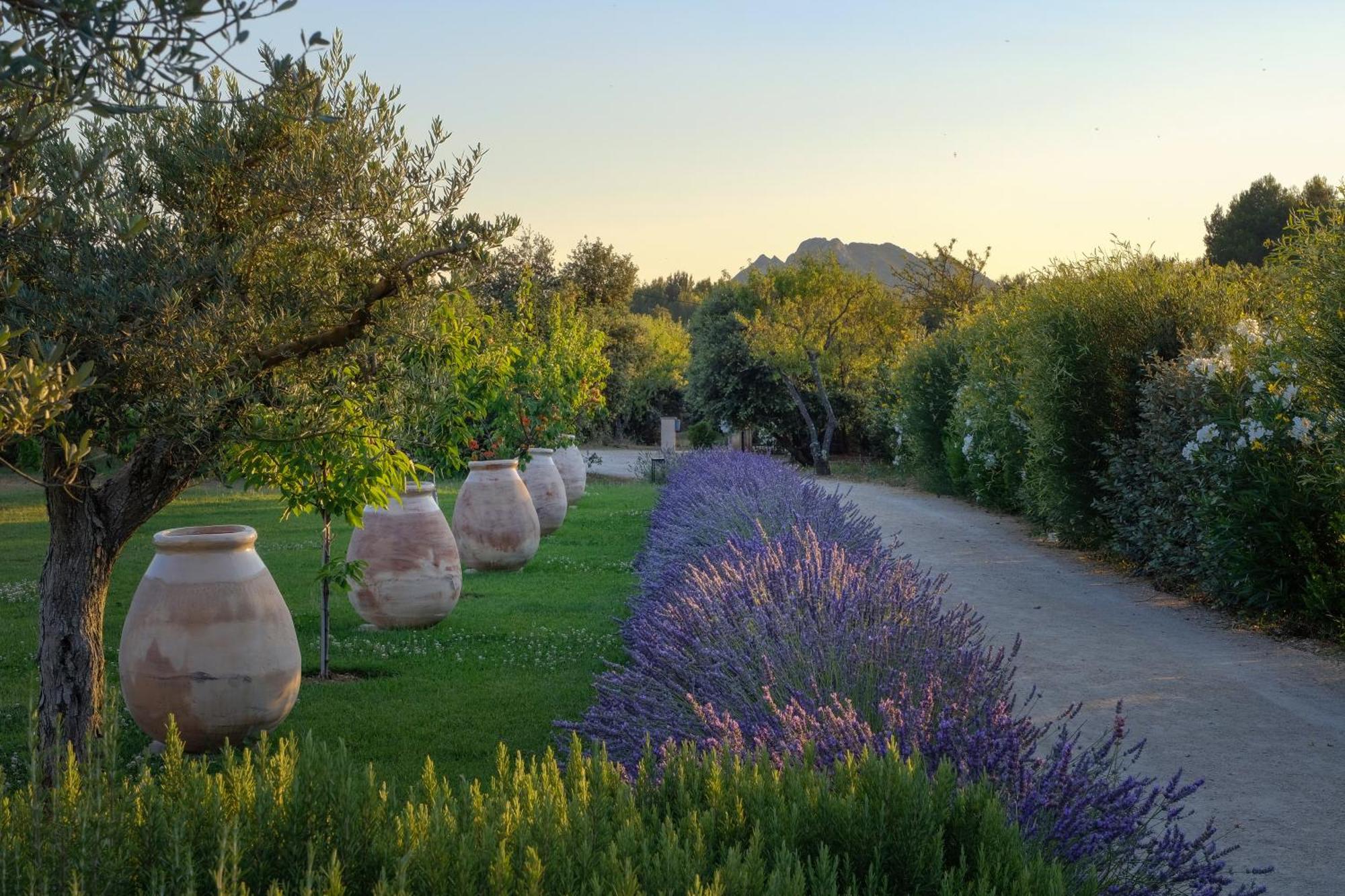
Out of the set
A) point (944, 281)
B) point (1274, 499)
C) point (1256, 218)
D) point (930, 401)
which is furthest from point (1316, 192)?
point (1274, 499)

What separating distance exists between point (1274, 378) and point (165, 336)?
7902 mm

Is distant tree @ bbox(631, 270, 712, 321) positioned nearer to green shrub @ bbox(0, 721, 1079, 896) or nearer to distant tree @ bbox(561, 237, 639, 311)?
distant tree @ bbox(561, 237, 639, 311)

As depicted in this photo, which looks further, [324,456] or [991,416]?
[991,416]

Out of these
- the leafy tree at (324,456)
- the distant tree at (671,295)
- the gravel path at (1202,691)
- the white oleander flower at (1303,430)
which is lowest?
the gravel path at (1202,691)

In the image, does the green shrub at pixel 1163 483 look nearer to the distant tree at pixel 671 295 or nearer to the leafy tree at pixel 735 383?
the leafy tree at pixel 735 383

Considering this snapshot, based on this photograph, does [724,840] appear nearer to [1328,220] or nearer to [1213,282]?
[1328,220]

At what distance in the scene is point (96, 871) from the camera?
2363 millimetres

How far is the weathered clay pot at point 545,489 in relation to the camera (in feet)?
46.7

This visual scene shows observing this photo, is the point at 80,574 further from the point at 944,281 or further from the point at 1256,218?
the point at 1256,218

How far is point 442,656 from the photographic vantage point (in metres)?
7.71

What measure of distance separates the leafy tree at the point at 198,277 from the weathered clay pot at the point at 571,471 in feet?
43.7

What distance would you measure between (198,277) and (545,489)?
33.5 feet

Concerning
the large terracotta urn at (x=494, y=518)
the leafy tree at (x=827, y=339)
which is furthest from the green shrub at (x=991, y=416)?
the leafy tree at (x=827, y=339)

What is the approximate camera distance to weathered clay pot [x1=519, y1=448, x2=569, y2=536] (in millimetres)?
14227
